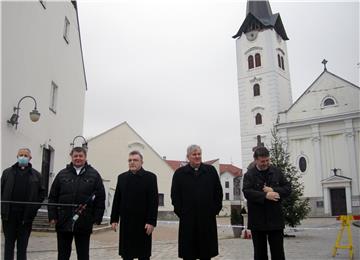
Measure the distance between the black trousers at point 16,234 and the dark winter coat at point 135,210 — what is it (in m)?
1.42

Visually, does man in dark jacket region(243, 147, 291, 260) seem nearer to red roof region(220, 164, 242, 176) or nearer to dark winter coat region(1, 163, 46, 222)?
dark winter coat region(1, 163, 46, 222)

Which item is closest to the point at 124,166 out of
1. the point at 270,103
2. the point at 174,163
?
the point at 270,103

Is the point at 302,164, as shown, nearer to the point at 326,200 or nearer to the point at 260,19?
the point at 326,200

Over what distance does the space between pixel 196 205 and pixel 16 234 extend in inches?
111

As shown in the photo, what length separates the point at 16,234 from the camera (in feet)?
18.6

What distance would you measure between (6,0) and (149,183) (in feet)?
28.7

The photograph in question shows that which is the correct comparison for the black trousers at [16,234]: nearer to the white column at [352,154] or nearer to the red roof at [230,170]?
the white column at [352,154]

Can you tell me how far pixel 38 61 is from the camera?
13.8 m

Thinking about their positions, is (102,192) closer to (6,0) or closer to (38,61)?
(6,0)

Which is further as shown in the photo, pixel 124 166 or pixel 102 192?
pixel 124 166

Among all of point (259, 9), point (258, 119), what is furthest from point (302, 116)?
point (259, 9)

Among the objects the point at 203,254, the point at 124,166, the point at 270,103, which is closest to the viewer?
the point at 203,254

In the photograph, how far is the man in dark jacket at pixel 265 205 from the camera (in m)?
4.87

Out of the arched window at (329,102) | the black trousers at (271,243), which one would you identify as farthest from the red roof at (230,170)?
the black trousers at (271,243)
